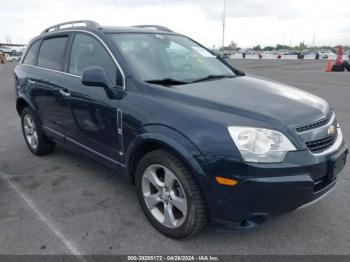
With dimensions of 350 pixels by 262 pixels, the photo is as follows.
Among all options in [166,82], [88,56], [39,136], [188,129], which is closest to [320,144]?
[188,129]

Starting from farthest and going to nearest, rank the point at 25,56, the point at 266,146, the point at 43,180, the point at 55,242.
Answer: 1. the point at 25,56
2. the point at 43,180
3. the point at 55,242
4. the point at 266,146

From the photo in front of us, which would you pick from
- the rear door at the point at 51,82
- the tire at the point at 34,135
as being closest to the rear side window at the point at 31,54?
the rear door at the point at 51,82

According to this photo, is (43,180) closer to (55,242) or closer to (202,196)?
(55,242)

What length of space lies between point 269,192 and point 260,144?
34 centimetres

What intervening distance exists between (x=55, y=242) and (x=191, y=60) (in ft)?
7.48

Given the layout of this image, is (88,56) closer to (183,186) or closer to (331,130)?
(183,186)

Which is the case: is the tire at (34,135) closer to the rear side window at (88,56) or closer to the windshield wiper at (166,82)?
the rear side window at (88,56)

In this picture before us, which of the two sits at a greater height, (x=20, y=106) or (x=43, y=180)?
(x=20, y=106)

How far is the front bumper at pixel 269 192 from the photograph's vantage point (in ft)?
7.38

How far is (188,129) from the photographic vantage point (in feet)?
8.01

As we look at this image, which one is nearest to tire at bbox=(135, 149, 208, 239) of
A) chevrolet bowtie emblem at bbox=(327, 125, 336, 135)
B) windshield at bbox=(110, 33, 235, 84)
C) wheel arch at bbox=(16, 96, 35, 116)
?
windshield at bbox=(110, 33, 235, 84)

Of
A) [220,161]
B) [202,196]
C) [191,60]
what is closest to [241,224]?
[202,196]

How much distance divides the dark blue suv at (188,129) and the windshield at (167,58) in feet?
0.05

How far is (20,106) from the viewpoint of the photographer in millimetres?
5195
